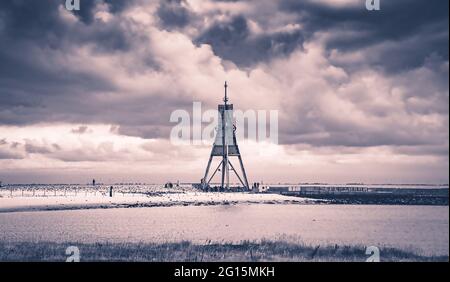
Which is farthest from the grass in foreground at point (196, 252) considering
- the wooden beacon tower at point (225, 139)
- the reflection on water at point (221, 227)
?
the wooden beacon tower at point (225, 139)

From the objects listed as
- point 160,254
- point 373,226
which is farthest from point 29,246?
point 373,226

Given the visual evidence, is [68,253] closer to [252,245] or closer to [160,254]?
[160,254]

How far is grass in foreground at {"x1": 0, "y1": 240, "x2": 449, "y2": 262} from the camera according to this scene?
20.5m

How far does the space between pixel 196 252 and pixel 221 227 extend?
1317 cm

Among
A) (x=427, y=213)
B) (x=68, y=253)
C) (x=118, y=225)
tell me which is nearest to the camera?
(x=68, y=253)

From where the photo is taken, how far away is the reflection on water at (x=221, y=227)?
95.6 feet

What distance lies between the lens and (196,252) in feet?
72.8

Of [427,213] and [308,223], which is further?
[427,213]

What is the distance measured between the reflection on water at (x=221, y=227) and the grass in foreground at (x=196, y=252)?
10.7ft

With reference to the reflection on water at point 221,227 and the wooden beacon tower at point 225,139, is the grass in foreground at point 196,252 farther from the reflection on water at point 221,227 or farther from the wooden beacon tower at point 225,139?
the wooden beacon tower at point 225,139

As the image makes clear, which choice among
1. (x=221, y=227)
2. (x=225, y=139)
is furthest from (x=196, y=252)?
(x=225, y=139)

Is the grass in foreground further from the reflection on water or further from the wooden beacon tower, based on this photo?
the wooden beacon tower
